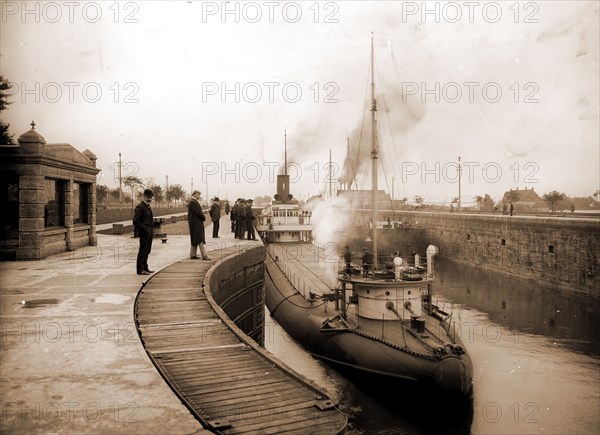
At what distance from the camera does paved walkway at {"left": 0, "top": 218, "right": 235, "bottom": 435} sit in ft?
13.5

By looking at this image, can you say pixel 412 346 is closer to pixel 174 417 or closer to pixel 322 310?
pixel 322 310

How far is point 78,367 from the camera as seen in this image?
555 centimetres

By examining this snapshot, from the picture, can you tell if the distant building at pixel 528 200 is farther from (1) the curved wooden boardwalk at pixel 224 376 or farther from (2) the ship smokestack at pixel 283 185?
(1) the curved wooden boardwalk at pixel 224 376

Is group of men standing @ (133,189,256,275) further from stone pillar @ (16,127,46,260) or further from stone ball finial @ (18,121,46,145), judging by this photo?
stone ball finial @ (18,121,46,145)

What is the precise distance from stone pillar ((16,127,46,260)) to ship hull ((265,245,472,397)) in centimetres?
1050

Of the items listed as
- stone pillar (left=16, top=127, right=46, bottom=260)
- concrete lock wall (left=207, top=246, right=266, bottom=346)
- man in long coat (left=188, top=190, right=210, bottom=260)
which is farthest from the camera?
stone pillar (left=16, top=127, right=46, bottom=260)

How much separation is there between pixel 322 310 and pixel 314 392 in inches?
585

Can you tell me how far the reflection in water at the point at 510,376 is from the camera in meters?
13.4

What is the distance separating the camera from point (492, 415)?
13797 mm

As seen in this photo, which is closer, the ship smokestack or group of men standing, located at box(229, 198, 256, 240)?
group of men standing, located at box(229, 198, 256, 240)

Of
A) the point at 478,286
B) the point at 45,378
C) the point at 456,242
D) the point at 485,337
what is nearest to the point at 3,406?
the point at 45,378

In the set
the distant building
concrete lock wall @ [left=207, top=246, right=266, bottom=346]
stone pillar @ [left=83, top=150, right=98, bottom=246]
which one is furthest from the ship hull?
the distant building

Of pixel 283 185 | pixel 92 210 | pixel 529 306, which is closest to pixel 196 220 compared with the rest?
pixel 92 210

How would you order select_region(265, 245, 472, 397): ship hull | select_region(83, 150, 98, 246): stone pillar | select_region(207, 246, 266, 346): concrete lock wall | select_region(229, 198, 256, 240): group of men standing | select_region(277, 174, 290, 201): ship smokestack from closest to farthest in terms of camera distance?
select_region(207, 246, 266, 346): concrete lock wall, select_region(265, 245, 472, 397): ship hull, select_region(83, 150, 98, 246): stone pillar, select_region(229, 198, 256, 240): group of men standing, select_region(277, 174, 290, 201): ship smokestack
